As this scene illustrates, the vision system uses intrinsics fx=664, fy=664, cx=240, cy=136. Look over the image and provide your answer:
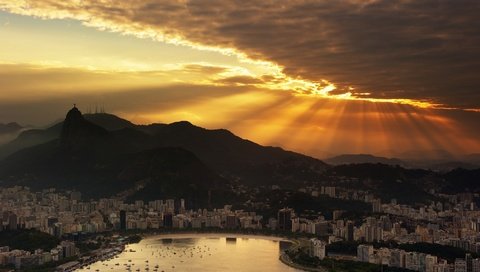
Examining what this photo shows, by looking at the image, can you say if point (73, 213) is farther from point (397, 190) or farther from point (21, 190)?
point (397, 190)

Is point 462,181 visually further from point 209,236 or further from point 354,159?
point 354,159

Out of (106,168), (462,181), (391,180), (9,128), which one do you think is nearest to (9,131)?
(9,128)

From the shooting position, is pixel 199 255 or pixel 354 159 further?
pixel 354 159

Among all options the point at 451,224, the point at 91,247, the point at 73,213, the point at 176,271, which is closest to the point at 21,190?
the point at 73,213

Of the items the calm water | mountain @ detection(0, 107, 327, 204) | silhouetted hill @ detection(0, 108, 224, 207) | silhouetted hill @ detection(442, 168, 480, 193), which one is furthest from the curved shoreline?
silhouetted hill @ detection(442, 168, 480, 193)

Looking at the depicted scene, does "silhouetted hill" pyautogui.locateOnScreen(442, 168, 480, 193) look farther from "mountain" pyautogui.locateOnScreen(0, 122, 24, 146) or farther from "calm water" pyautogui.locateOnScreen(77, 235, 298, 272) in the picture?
"mountain" pyautogui.locateOnScreen(0, 122, 24, 146)

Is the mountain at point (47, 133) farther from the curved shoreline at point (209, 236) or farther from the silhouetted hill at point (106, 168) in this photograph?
the curved shoreline at point (209, 236)
